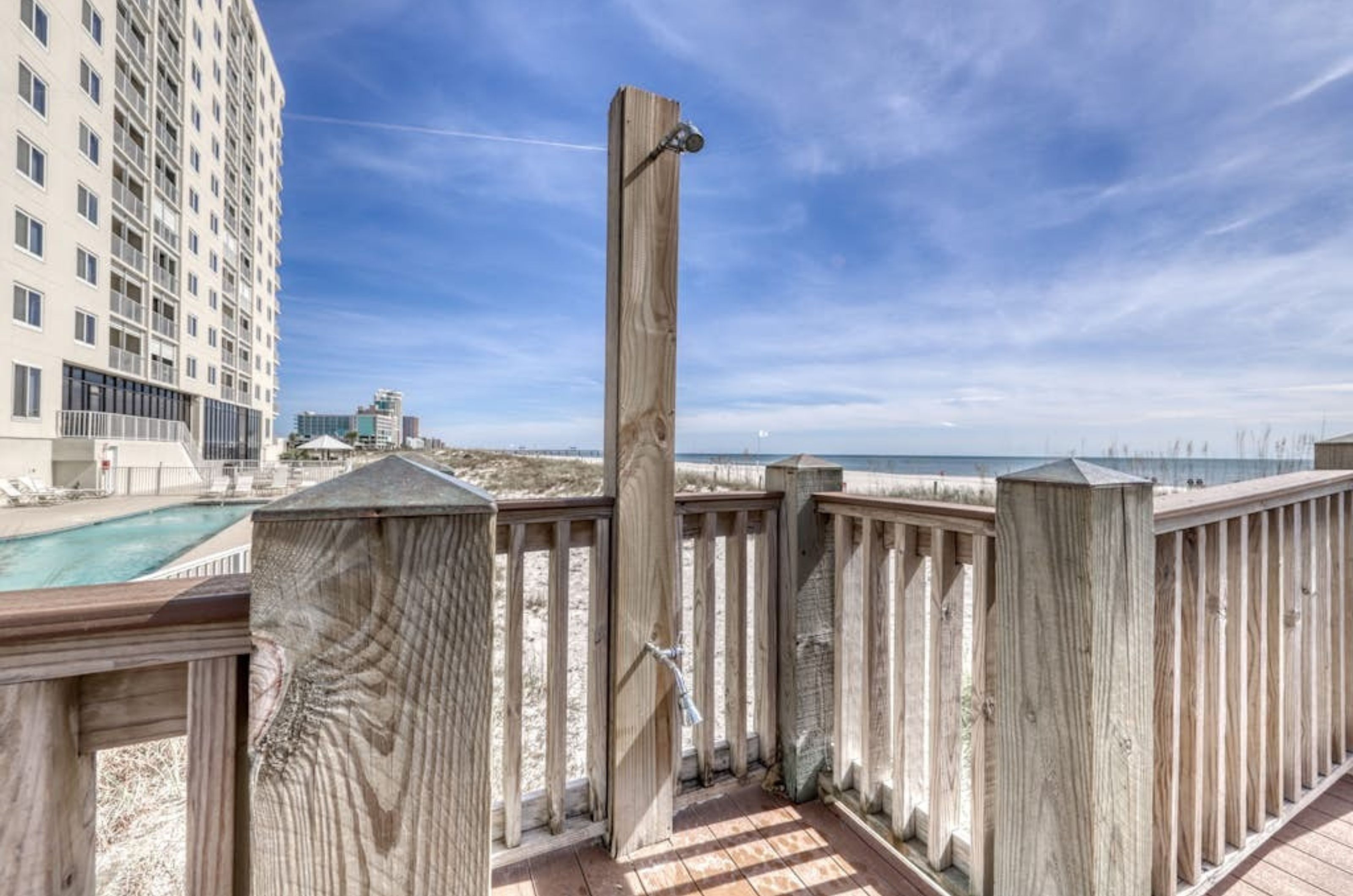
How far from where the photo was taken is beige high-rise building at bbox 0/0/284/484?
9.94 metres

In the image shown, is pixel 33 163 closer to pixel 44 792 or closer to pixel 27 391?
pixel 27 391

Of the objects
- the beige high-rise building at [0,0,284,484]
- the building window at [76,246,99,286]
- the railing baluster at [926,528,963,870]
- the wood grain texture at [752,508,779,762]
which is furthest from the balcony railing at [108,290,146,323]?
the railing baluster at [926,528,963,870]

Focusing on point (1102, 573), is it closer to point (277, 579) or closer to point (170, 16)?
point (277, 579)

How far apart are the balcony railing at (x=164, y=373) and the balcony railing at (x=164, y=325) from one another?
0.87 meters

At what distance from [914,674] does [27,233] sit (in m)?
16.2

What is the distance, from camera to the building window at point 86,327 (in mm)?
11789

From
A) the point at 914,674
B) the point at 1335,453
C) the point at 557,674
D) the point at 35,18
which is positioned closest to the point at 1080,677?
the point at 914,674

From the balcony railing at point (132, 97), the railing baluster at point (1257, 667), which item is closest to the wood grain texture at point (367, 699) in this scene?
the railing baluster at point (1257, 667)

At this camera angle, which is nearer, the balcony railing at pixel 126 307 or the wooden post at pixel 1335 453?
the wooden post at pixel 1335 453

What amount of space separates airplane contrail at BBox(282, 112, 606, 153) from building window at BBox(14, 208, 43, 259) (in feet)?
34.6

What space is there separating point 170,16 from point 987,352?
967 inches

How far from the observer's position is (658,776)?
1.57 meters

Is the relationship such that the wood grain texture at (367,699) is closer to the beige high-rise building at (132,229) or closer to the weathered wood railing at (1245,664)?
the weathered wood railing at (1245,664)

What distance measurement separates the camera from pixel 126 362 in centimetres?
1366
